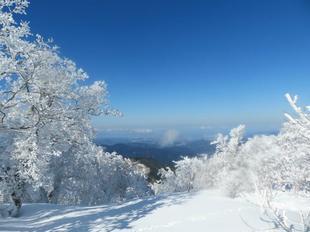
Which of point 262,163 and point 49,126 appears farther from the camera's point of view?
point 262,163

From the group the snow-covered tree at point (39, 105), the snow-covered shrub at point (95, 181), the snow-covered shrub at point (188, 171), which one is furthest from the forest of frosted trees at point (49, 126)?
the snow-covered shrub at point (188, 171)

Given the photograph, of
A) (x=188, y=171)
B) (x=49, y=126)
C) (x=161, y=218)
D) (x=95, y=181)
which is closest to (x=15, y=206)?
(x=49, y=126)

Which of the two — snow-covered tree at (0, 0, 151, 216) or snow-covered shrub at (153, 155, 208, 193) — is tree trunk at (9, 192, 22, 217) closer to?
snow-covered tree at (0, 0, 151, 216)

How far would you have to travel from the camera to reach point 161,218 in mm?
14422

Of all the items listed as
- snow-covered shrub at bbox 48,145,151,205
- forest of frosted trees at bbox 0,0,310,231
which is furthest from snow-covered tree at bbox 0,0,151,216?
snow-covered shrub at bbox 48,145,151,205

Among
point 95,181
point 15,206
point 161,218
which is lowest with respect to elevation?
point 161,218

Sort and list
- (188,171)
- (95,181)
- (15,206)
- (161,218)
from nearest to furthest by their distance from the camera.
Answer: (161,218)
(15,206)
(95,181)
(188,171)

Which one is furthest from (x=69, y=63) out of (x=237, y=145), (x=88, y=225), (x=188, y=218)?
(x=237, y=145)

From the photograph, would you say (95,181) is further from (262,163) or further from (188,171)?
(262,163)

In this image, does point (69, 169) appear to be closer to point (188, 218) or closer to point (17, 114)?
point (17, 114)

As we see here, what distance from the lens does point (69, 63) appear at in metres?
16.8

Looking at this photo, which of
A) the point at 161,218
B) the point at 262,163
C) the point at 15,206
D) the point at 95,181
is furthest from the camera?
the point at 95,181

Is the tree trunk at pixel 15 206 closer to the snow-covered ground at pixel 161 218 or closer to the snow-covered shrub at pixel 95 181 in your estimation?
the snow-covered ground at pixel 161 218

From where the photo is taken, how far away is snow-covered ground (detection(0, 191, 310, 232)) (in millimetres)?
13219
